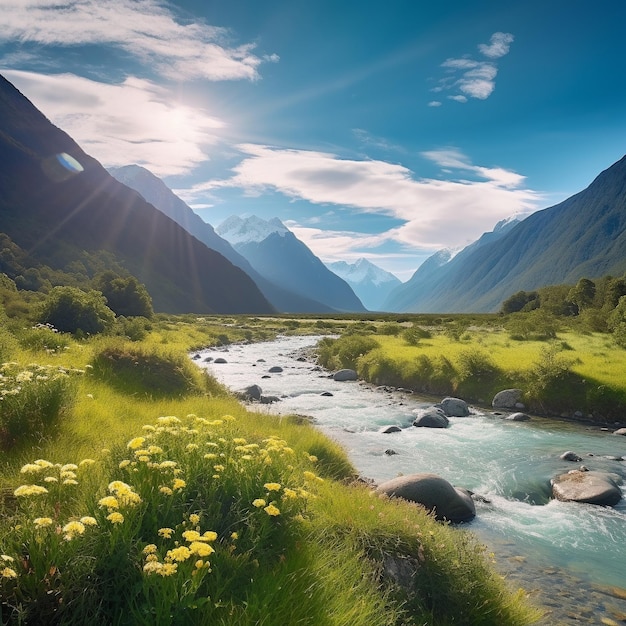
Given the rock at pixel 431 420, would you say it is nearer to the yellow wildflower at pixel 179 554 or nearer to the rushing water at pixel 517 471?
the rushing water at pixel 517 471

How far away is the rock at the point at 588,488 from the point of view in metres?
14.8

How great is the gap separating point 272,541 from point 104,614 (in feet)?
6.50

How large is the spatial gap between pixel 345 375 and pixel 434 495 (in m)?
25.8

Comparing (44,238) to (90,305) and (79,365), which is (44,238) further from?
(79,365)

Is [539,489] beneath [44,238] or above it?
beneath

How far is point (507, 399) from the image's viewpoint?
28.7m

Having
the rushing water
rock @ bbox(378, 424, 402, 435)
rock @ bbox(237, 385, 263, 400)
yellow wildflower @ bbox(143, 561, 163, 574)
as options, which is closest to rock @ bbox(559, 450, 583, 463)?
the rushing water

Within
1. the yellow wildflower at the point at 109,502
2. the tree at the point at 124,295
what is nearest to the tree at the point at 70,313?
the yellow wildflower at the point at 109,502

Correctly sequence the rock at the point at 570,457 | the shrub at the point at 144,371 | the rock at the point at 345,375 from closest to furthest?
1. the shrub at the point at 144,371
2. the rock at the point at 570,457
3. the rock at the point at 345,375

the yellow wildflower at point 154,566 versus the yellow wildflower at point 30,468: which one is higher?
the yellow wildflower at point 30,468

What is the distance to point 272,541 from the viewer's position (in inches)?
216

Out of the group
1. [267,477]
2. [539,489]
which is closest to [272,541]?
[267,477]

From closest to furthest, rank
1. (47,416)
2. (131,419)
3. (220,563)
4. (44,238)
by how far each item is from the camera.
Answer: (220,563) < (47,416) < (131,419) < (44,238)

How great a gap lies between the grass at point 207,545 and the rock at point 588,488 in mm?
8927
